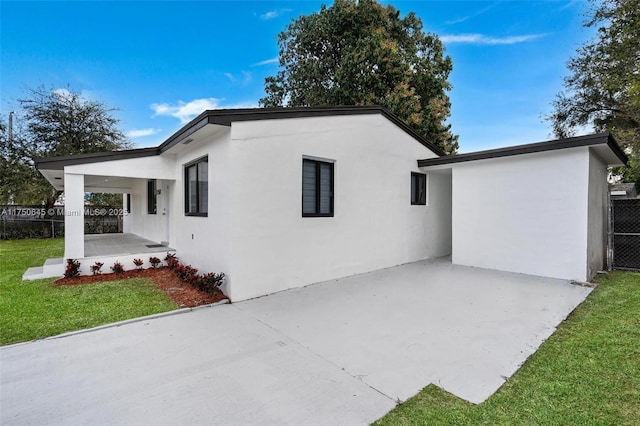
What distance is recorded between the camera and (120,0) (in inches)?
350

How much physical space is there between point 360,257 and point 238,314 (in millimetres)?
3621

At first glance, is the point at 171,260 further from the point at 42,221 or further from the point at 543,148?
the point at 42,221

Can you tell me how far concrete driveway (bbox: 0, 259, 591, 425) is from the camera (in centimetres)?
251

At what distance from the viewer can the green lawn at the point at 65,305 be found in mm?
4191

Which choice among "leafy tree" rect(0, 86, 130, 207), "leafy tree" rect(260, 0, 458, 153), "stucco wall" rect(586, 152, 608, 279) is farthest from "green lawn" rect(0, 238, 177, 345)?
"leafy tree" rect(260, 0, 458, 153)

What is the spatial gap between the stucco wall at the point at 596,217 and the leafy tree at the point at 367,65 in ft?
28.4

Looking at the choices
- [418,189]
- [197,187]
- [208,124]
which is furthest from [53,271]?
[418,189]

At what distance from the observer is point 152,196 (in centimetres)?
1151

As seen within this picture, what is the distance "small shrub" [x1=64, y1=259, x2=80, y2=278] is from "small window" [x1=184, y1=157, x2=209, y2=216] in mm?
2584

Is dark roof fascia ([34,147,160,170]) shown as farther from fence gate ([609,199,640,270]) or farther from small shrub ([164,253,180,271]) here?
fence gate ([609,199,640,270])

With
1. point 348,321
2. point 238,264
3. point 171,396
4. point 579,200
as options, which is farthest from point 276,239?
point 579,200

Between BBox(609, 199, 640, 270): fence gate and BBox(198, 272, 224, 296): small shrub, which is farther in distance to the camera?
BBox(609, 199, 640, 270): fence gate

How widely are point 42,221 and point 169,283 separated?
15.3 meters

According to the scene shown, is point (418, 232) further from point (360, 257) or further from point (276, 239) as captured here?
point (276, 239)
